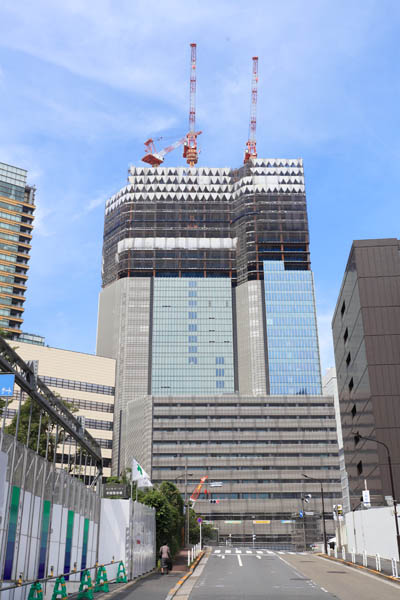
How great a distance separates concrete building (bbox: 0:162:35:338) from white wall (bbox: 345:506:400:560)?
3943 inches

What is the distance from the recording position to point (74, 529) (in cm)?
2383

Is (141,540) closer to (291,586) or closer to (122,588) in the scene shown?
(122,588)

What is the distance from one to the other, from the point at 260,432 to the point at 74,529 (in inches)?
5328

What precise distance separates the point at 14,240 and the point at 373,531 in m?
120

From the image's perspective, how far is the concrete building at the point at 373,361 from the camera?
63250 millimetres

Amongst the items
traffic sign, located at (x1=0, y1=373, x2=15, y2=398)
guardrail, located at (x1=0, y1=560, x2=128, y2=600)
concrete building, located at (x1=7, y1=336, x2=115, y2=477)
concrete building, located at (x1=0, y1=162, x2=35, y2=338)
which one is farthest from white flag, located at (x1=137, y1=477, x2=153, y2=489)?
concrete building, located at (x1=0, y1=162, x2=35, y2=338)

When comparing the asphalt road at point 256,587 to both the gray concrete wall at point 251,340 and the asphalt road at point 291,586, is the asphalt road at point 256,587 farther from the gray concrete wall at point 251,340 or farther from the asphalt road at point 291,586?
the gray concrete wall at point 251,340

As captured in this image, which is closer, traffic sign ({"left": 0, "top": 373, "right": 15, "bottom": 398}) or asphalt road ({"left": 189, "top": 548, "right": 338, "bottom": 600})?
traffic sign ({"left": 0, "top": 373, "right": 15, "bottom": 398})

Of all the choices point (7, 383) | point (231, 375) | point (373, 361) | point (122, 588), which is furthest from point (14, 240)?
point (7, 383)

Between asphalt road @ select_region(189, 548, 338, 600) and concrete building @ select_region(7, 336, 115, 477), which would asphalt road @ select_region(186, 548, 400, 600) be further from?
concrete building @ select_region(7, 336, 115, 477)

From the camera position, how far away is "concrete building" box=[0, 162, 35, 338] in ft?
466

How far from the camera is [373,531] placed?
177 ft

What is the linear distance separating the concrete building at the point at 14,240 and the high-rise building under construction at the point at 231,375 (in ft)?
142

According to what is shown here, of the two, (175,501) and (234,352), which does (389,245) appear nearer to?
(175,501)
